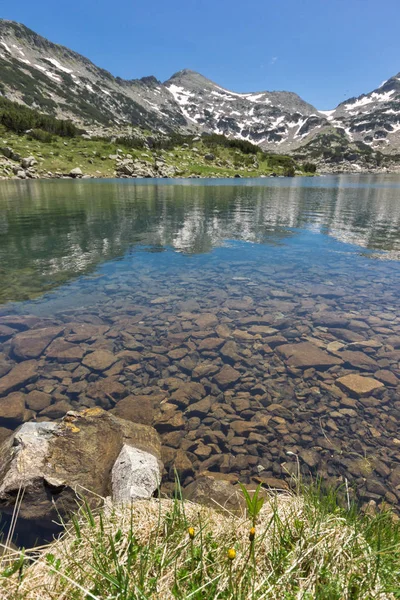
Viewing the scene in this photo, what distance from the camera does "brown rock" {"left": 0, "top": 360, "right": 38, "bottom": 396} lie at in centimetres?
767

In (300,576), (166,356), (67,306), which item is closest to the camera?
(300,576)

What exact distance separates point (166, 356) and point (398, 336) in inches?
300

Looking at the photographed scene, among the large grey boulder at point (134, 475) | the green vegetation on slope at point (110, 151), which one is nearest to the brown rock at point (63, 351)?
the large grey boulder at point (134, 475)

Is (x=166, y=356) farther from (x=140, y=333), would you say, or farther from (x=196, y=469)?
(x=196, y=469)

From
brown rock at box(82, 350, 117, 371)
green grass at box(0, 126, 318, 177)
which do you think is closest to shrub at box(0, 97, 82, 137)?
green grass at box(0, 126, 318, 177)

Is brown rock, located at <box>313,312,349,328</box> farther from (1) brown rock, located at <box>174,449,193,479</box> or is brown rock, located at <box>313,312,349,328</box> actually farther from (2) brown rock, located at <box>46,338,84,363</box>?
(2) brown rock, located at <box>46,338,84,363</box>

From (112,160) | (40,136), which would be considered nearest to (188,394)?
(112,160)

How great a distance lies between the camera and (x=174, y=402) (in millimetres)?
7488

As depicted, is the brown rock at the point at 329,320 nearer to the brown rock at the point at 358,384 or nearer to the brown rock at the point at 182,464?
the brown rock at the point at 358,384

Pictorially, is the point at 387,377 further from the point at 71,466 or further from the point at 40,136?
the point at 40,136

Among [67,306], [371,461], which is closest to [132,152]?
[67,306]

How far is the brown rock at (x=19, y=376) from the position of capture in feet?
25.2

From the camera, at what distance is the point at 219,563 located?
2.50 meters

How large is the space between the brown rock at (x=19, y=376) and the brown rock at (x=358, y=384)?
26.9 feet
